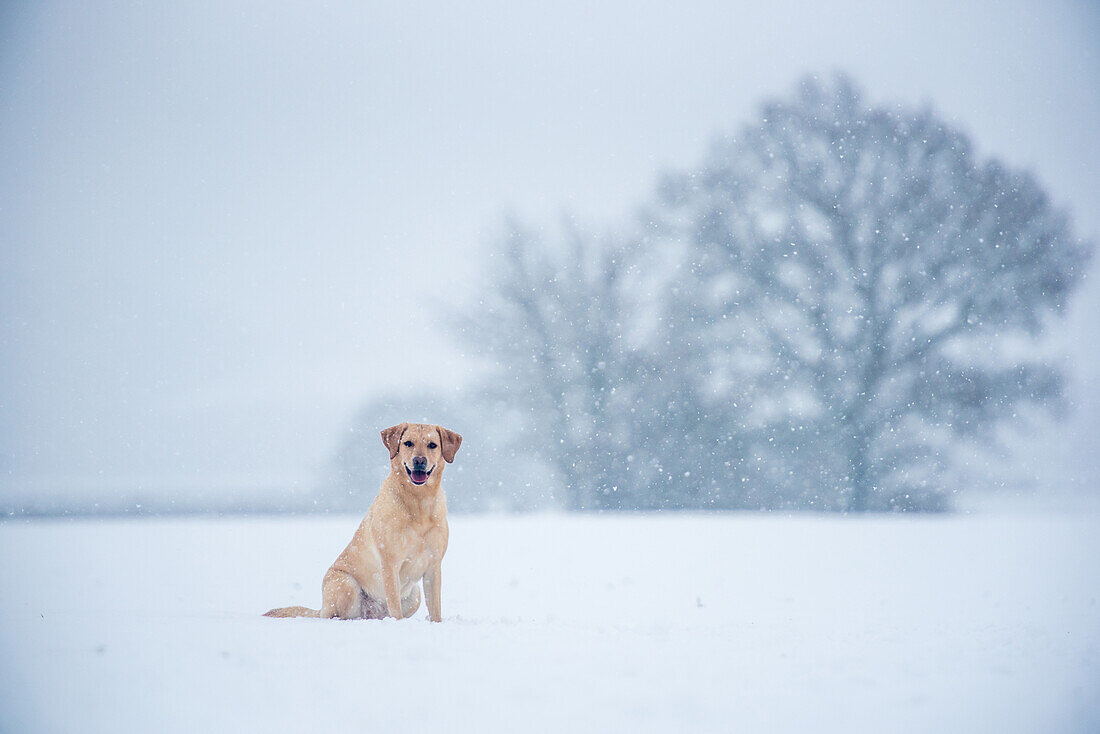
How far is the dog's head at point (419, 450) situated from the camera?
4.27m

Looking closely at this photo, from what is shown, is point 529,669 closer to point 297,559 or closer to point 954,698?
point 954,698

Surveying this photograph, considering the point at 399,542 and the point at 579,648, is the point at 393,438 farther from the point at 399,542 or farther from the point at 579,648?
the point at 579,648

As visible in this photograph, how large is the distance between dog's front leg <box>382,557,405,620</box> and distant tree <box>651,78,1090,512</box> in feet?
33.3

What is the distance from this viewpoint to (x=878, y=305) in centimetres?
1355

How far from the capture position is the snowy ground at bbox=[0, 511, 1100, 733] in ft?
9.32

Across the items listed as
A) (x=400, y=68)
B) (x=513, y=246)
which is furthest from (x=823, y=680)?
(x=400, y=68)

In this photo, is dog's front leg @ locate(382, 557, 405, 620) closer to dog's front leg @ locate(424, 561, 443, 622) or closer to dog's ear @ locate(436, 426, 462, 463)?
dog's front leg @ locate(424, 561, 443, 622)

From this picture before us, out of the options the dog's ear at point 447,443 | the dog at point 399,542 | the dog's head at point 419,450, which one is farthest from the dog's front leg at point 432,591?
the dog's ear at point 447,443

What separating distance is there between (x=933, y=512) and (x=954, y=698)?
11.4 m

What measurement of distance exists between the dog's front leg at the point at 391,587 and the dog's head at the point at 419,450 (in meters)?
0.48

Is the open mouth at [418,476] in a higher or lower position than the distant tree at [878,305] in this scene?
lower

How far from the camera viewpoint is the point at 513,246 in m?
16.2

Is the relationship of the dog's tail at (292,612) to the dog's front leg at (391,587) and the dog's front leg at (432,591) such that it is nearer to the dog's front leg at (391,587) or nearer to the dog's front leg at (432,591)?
the dog's front leg at (391,587)

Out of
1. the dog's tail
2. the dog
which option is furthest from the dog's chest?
the dog's tail
